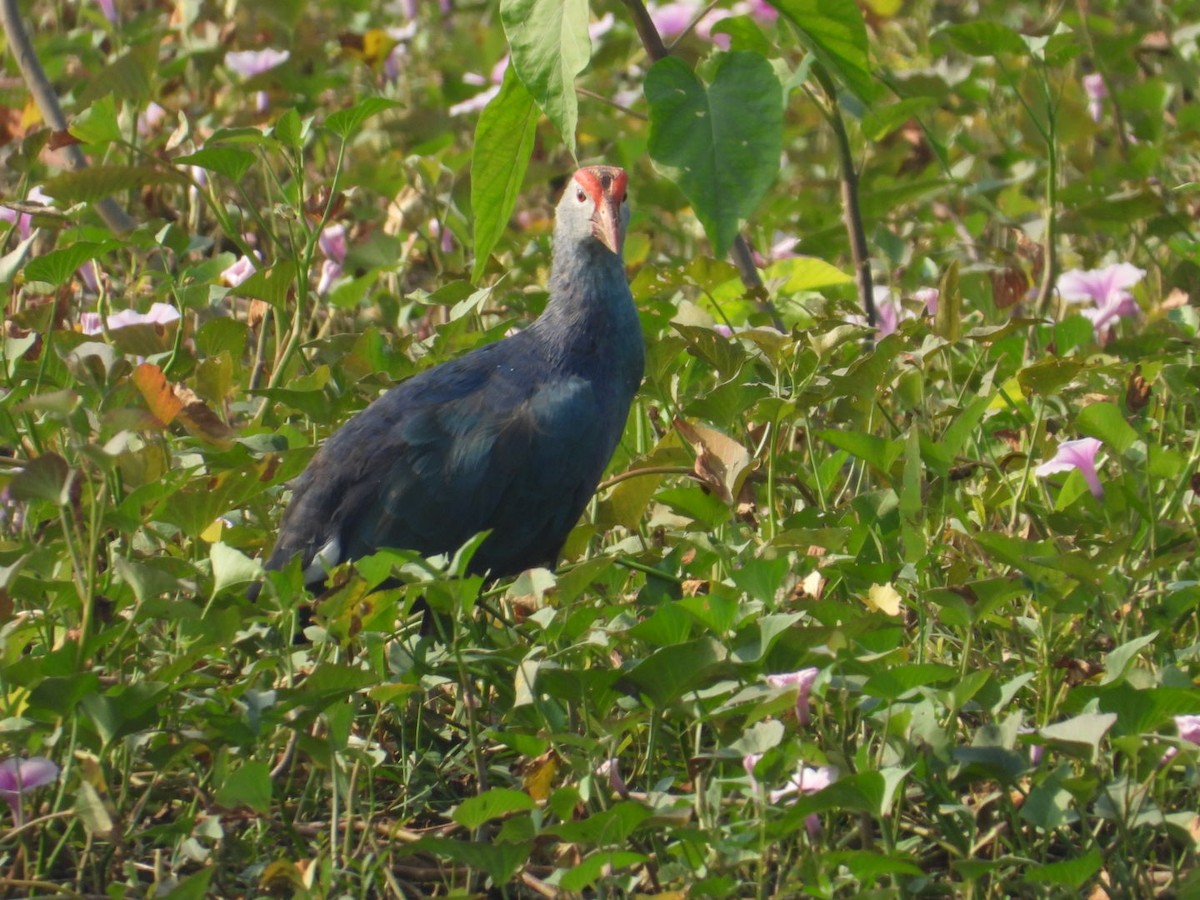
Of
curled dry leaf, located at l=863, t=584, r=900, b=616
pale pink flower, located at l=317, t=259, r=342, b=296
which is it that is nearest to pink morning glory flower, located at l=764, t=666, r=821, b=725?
curled dry leaf, located at l=863, t=584, r=900, b=616

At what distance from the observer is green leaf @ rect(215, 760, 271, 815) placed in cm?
207

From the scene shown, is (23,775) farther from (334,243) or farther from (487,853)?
(334,243)

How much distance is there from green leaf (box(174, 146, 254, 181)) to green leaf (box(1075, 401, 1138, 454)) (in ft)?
5.11

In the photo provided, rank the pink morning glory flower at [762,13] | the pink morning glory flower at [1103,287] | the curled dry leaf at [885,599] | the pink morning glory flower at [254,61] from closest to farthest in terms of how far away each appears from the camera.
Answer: the curled dry leaf at [885,599] → the pink morning glory flower at [1103,287] → the pink morning glory flower at [254,61] → the pink morning glory flower at [762,13]

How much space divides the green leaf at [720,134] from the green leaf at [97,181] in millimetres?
1037

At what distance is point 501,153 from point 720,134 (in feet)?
1.50

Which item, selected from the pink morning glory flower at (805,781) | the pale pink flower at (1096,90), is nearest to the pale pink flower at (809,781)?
the pink morning glory flower at (805,781)

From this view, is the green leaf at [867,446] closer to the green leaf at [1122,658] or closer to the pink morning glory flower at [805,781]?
the green leaf at [1122,658]

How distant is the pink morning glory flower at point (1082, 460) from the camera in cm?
279

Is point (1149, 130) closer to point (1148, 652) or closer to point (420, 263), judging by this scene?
point (420, 263)

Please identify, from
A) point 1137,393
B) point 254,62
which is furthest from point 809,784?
point 254,62

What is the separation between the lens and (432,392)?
10.4 feet

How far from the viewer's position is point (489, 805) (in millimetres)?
2076

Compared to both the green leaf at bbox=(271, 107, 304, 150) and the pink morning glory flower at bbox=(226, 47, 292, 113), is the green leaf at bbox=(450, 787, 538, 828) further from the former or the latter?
the pink morning glory flower at bbox=(226, 47, 292, 113)
